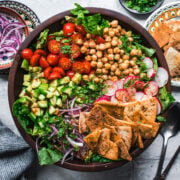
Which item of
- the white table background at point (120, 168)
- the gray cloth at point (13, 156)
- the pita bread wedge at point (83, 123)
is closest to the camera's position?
the pita bread wedge at point (83, 123)

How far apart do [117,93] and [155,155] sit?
2.59ft

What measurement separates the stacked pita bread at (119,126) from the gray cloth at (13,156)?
1.95ft

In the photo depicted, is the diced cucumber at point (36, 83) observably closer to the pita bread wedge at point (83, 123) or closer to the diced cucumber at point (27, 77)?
the diced cucumber at point (27, 77)

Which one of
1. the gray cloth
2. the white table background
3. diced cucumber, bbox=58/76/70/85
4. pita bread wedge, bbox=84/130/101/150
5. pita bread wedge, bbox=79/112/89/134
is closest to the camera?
pita bread wedge, bbox=84/130/101/150

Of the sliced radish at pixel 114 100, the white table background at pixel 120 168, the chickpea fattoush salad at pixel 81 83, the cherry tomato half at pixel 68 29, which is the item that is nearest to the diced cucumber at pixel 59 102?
the chickpea fattoush salad at pixel 81 83

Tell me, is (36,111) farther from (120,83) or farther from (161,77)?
(161,77)

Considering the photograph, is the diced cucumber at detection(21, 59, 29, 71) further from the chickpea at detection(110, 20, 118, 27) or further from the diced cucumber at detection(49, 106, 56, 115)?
the chickpea at detection(110, 20, 118, 27)

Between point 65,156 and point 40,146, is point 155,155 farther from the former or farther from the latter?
point 40,146

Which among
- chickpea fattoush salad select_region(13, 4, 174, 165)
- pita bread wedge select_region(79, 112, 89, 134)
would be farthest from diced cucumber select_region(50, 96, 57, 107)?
pita bread wedge select_region(79, 112, 89, 134)

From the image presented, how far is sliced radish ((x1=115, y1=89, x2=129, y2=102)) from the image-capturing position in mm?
2275

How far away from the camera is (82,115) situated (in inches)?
88.4

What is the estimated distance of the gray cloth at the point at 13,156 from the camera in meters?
2.46

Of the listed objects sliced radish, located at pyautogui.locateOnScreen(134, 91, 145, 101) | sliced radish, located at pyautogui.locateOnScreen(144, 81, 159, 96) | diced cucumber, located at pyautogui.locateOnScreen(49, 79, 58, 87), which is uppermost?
diced cucumber, located at pyautogui.locateOnScreen(49, 79, 58, 87)

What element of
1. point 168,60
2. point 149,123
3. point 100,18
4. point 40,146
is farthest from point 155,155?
point 100,18
